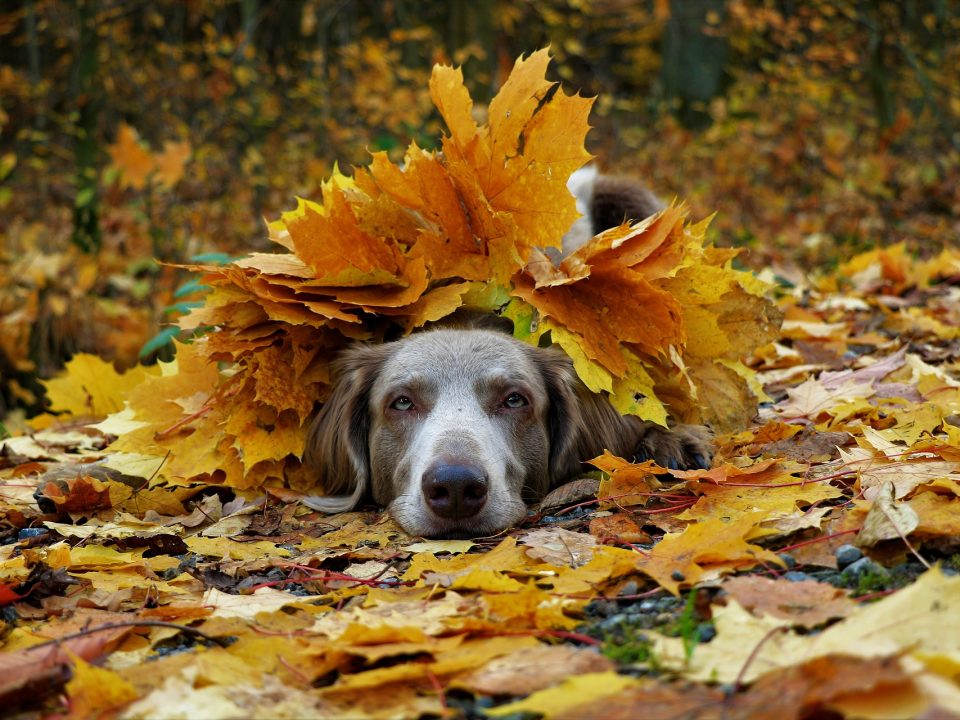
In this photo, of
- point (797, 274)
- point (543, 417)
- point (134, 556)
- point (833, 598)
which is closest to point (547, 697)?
point (833, 598)

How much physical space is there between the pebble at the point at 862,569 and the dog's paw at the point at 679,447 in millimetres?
1517

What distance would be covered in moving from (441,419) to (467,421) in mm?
106

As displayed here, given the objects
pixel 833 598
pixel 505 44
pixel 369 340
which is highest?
pixel 505 44

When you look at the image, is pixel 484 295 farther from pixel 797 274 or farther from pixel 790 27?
pixel 790 27

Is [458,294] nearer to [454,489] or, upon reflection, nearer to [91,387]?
[454,489]

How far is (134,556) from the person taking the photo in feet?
11.0

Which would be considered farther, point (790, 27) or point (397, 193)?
point (790, 27)

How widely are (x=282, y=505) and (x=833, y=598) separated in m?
2.55

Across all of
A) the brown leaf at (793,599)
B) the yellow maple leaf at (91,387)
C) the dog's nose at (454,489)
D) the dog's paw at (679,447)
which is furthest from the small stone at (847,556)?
the yellow maple leaf at (91,387)

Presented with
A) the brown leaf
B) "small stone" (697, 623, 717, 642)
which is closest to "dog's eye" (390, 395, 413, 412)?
the brown leaf

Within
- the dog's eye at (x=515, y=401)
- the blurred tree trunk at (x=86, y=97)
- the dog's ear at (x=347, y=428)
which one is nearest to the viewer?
the dog's eye at (x=515, y=401)

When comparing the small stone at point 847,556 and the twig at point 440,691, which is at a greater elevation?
the twig at point 440,691

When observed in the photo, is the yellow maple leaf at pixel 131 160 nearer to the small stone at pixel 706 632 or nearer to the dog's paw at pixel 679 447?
the dog's paw at pixel 679 447

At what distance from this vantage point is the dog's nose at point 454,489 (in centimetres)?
357
